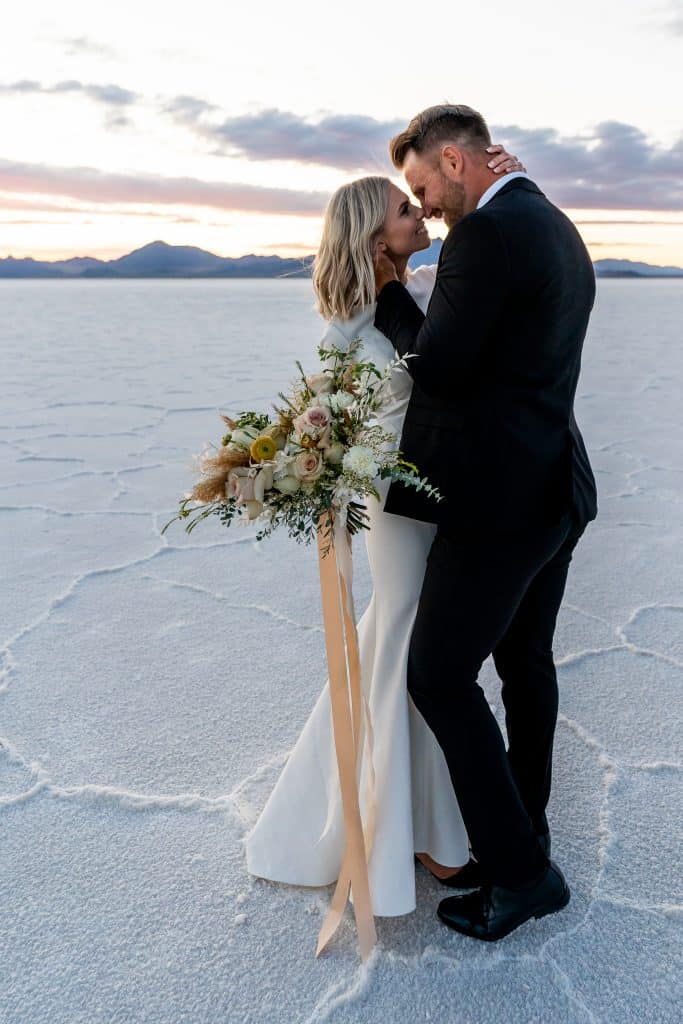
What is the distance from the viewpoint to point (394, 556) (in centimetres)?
167

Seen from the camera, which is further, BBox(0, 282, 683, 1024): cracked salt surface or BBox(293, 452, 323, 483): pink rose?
BBox(0, 282, 683, 1024): cracked salt surface

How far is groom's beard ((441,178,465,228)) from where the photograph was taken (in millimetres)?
1550

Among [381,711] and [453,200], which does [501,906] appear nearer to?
[381,711]

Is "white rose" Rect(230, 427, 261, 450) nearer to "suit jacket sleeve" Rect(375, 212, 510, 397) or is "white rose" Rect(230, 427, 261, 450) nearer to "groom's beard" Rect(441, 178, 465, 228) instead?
"suit jacket sleeve" Rect(375, 212, 510, 397)

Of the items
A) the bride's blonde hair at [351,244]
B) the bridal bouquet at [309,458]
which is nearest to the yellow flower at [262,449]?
the bridal bouquet at [309,458]

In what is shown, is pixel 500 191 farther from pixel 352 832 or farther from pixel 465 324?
pixel 352 832

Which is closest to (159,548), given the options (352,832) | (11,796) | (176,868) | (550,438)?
(11,796)

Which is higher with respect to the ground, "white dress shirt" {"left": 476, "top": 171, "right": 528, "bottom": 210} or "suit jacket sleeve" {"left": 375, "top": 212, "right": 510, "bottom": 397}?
"white dress shirt" {"left": 476, "top": 171, "right": 528, "bottom": 210}

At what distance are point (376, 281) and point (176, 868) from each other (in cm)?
119

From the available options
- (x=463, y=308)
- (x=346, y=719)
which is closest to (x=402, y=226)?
(x=463, y=308)

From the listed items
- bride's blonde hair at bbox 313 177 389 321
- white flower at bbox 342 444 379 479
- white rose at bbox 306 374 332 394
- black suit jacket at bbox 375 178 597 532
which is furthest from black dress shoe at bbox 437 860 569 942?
bride's blonde hair at bbox 313 177 389 321

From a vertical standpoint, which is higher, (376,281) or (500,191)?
(500,191)

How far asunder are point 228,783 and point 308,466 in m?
1.01

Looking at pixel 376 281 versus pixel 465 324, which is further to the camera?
pixel 376 281
